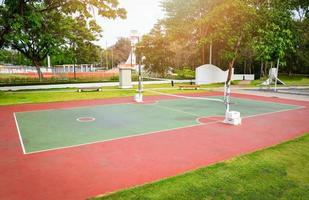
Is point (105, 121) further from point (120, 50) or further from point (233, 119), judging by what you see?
point (120, 50)

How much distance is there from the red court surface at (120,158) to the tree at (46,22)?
1018 centimetres

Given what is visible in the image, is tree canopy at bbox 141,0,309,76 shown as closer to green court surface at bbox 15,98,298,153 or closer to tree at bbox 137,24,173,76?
tree at bbox 137,24,173,76

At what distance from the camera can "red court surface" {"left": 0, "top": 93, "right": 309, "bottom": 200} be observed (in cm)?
577

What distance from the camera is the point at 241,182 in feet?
19.5

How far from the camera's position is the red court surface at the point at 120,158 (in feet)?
18.9

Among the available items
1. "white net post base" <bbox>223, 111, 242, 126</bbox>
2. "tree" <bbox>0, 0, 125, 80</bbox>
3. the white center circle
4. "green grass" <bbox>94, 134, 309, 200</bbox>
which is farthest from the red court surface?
"tree" <bbox>0, 0, 125, 80</bbox>

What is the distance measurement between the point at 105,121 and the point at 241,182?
7756 mm

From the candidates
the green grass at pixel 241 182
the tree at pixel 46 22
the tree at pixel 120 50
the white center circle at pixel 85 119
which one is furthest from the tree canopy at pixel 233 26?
the tree at pixel 120 50

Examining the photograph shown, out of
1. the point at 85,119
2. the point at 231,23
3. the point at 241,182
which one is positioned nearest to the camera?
the point at 241,182

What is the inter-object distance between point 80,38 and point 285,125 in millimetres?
26627

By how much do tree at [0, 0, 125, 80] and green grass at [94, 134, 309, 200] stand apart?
16639 mm

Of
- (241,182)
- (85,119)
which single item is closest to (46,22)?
(85,119)

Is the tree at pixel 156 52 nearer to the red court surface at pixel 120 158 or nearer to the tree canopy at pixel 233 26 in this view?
the tree canopy at pixel 233 26

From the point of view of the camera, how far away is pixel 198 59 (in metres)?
45.8
